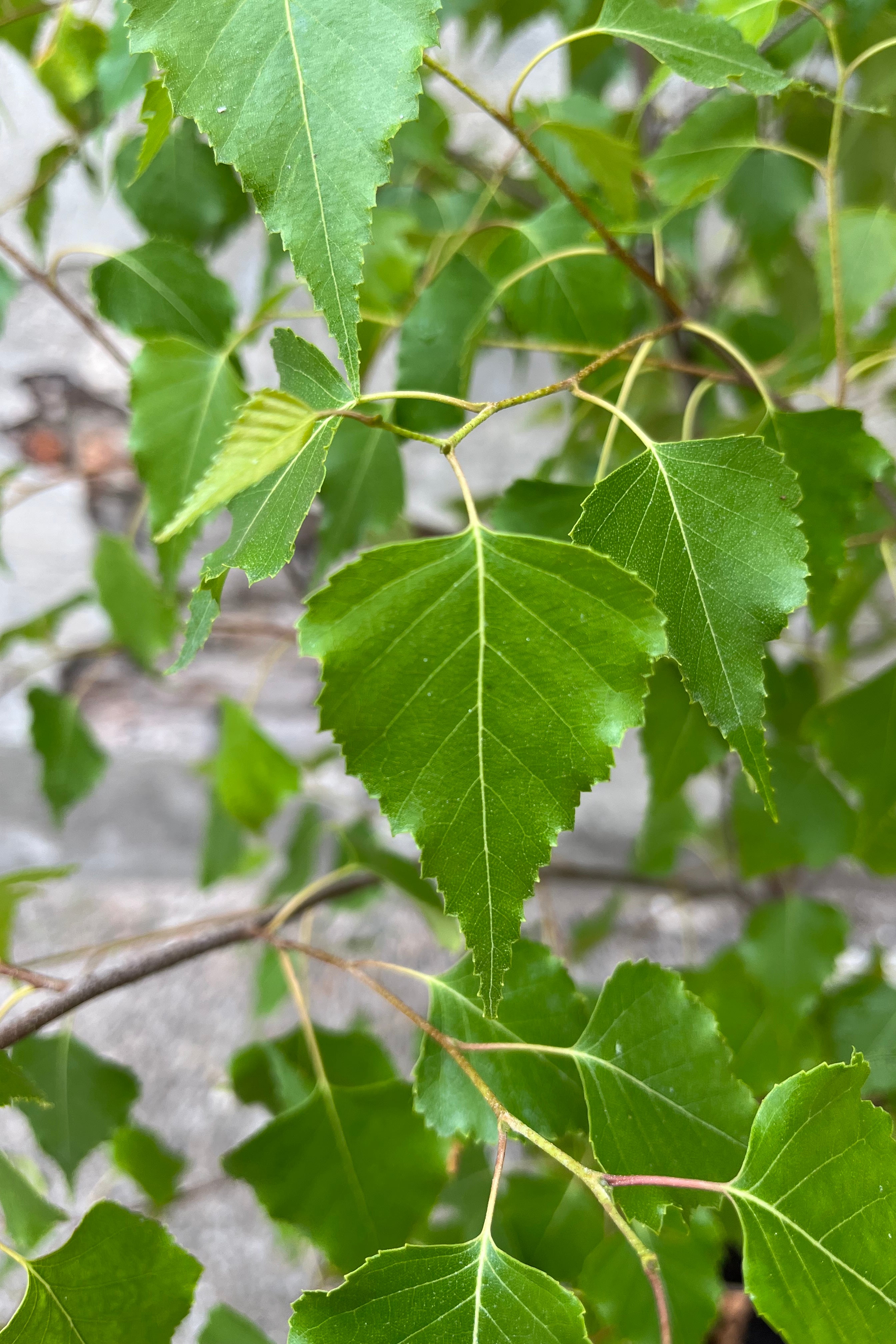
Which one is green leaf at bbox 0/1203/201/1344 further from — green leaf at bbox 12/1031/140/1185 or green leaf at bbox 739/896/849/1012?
green leaf at bbox 739/896/849/1012

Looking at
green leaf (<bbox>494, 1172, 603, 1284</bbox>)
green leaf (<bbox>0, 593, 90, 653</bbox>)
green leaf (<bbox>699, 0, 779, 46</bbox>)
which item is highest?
green leaf (<bbox>699, 0, 779, 46</bbox>)

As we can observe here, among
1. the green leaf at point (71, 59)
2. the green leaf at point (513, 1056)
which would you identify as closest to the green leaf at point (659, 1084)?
the green leaf at point (513, 1056)

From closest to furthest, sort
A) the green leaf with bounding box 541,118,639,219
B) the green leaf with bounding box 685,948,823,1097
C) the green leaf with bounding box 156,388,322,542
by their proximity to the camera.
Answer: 1. the green leaf with bounding box 156,388,322,542
2. the green leaf with bounding box 541,118,639,219
3. the green leaf with bounding box 685,948,823,1097

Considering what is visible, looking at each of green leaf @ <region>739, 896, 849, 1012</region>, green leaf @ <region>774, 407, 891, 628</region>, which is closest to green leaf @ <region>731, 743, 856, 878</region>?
green leaf @ <region>739, 896, 849, 1012</region>

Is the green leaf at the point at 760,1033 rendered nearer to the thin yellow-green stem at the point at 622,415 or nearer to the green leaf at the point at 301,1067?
the green leaf at the point at 301,1067

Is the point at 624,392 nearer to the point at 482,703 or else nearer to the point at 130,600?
the point at 482,703

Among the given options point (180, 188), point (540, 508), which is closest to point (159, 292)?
point (180, 188)

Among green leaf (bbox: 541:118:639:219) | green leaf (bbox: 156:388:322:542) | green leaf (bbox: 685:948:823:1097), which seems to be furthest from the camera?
green leaf (bbox: 685:948:823:1097)
